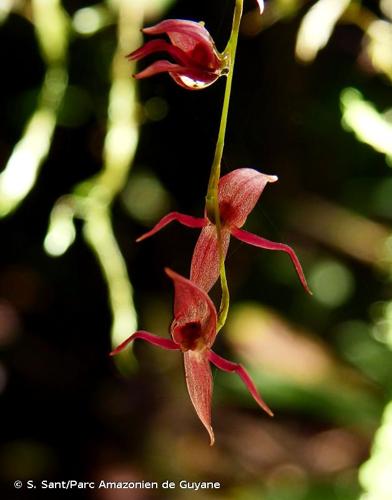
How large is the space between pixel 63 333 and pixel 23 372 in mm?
96

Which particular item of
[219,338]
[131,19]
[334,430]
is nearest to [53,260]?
[219,338]

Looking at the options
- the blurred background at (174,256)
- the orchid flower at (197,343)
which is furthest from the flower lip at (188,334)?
the blurred background at (174,256)

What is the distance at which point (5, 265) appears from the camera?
1.11 meters

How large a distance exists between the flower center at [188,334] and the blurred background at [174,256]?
382mm

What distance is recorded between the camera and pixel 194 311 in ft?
1.12

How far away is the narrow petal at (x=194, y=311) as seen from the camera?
32 centimetres

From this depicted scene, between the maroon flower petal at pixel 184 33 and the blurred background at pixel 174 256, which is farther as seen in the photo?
the blurred background at pixel 174 256

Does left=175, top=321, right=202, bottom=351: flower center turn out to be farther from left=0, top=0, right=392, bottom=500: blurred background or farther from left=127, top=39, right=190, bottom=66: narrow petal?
left=0, top=0, right=392, bottom=500: blurred background

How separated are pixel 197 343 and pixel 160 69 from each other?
0.13m

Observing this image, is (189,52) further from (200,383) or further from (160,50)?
(200,383)

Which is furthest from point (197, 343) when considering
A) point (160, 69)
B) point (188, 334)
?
point (160, 69)

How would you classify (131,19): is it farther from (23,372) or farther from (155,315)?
(23,372)

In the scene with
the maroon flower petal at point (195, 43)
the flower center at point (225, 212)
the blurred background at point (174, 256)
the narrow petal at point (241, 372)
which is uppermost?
the blurred background at point (174, 256)

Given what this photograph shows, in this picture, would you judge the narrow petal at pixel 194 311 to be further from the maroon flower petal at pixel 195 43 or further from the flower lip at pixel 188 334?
the maroon flower petal at pixel 195 43
